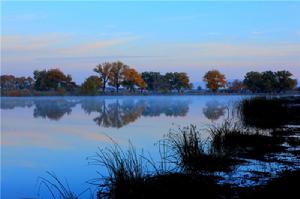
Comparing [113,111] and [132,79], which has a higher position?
[132,79]

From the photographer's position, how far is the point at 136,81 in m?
73.0

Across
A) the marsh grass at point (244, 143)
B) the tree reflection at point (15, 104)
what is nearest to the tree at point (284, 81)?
the tree reflection at point (15, 104)

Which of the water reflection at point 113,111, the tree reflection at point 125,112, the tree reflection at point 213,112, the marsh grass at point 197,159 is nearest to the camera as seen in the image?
the marsh grass at point 197,159

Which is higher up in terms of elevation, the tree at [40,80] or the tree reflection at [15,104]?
the tree at [40,80]

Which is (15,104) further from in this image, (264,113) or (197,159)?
(197,159)

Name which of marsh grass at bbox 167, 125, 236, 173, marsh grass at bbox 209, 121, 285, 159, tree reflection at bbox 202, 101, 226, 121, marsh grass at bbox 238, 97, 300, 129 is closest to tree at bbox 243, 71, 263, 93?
tree reflection at bbox 202, 101, 226, 121

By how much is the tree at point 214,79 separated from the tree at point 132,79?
10798 mm

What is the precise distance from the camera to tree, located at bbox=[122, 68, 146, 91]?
2810 inches

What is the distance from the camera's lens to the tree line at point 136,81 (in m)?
61.9

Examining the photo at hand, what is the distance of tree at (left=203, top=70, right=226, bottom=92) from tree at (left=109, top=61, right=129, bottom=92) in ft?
48.5

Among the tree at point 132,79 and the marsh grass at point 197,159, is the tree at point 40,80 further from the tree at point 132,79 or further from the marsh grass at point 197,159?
the marsh grass at point 197,159

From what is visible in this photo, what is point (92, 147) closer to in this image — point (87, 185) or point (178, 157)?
→ point (178, 157)

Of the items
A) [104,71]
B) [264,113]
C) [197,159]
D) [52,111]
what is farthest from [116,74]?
[197,159]

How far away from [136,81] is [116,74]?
405 centimetres
